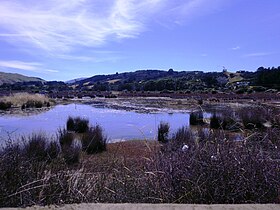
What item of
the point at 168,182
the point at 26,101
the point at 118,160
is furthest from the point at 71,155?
the point at 26,101

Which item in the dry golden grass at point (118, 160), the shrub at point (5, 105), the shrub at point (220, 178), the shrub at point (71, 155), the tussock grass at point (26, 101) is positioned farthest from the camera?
the tussock grass at point (26, 101)

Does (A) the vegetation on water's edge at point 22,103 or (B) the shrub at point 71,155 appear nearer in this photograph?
(B) the shrub at point 71,155

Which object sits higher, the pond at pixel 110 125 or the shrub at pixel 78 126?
the shrub at pixel 78 126

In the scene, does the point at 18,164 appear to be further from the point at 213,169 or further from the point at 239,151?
the point at 239,151

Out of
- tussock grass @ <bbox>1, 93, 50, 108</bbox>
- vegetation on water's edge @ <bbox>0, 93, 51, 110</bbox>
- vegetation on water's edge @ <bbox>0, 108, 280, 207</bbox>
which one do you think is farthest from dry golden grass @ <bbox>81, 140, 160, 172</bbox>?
tussock grass @ <bbox>1, 93, 50, 108</bbox>

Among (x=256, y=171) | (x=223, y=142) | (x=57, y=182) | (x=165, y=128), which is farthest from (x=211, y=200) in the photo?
(x=165, y=128)

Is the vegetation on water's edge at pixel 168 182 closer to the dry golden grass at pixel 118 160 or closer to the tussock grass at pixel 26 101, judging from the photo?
the dry golden grass at pixel 118 160

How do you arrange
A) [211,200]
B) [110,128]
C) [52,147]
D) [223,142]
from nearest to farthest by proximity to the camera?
[211,200] < [223,142] < [52,147] < [110,128]

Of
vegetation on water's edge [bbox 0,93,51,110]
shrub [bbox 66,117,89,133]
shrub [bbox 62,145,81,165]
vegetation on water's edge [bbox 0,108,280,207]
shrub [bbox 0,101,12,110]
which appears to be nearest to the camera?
vegetation on water's edge [bbox 0,108,280,207]

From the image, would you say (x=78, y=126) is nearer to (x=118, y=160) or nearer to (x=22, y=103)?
(x=118, y=160)

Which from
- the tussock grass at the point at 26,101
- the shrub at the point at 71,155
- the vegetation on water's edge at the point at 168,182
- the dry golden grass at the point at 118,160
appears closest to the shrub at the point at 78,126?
the dry golden grass at the point at 118,160

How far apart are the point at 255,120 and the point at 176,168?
58.9 feet

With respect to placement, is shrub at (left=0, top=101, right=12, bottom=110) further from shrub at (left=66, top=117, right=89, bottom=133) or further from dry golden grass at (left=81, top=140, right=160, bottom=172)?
dry golden grass at (left=81, top=140, right=160, bottom=172)

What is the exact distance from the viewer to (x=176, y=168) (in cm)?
538
